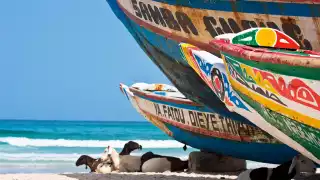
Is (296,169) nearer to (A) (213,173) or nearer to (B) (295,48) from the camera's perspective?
(B) (295,48)

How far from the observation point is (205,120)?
10.8 metres

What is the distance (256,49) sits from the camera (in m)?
4.82

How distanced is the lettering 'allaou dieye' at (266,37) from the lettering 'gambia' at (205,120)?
4.26 m

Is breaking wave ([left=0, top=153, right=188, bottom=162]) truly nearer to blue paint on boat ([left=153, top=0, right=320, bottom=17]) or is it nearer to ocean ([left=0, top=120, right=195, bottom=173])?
ocean ([left=0, top=120, right=195, bottom=173])

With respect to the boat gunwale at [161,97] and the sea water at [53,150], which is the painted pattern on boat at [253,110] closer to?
the boat gunwale at [161,97]

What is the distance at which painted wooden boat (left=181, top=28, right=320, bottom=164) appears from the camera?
427 cm

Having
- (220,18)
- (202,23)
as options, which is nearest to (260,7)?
(220,18)

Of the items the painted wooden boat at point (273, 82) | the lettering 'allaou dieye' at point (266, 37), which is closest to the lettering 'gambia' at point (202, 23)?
the painted wooden boat at point (273, 82)

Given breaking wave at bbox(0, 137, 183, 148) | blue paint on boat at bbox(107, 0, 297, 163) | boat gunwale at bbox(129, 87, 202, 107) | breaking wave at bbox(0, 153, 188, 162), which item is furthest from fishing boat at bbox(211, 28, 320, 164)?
breaking wave at bbox(0, 137, 183, 148)

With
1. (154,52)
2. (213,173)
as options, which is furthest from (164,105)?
(154,52)

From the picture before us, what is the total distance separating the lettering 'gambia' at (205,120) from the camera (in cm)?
964

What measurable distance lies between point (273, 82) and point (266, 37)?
1.61 ft

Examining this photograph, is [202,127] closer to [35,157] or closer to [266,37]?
[266,37]

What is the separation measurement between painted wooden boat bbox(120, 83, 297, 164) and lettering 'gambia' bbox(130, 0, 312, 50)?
64.5 inches
